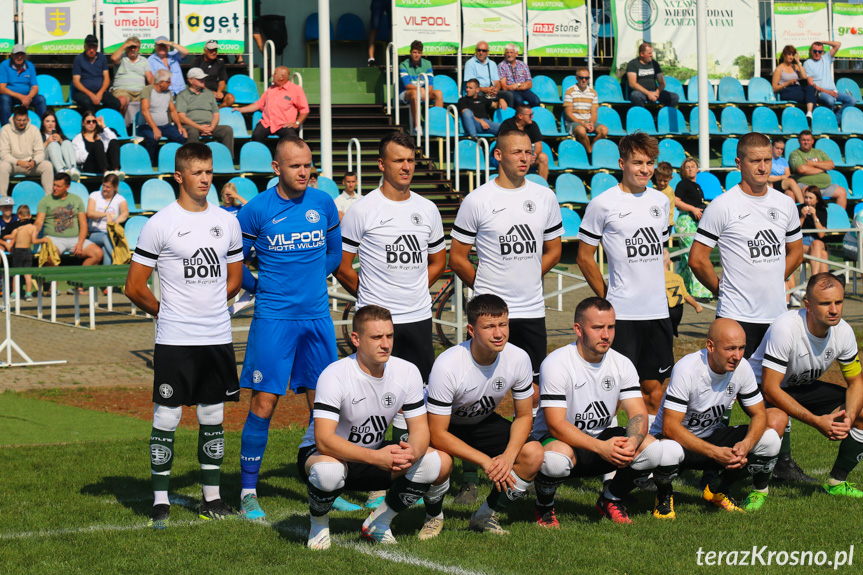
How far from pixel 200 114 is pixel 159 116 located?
2.26ft

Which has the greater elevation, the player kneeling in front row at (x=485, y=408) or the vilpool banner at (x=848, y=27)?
the vilpool banner at (x=848, y=27)

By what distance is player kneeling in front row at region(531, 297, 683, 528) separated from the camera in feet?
19.6

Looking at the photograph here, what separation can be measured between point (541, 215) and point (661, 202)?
86cm

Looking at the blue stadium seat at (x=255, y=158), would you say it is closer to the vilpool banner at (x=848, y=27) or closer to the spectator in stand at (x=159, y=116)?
the spectator in stand at (x=159, y=116)

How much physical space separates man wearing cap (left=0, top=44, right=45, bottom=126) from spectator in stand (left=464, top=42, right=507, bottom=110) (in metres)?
7.51

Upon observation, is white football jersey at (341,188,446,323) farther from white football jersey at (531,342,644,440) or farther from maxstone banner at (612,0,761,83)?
maxstone banner at (612,0,761,83)

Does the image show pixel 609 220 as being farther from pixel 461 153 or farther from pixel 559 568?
pixel 461 153

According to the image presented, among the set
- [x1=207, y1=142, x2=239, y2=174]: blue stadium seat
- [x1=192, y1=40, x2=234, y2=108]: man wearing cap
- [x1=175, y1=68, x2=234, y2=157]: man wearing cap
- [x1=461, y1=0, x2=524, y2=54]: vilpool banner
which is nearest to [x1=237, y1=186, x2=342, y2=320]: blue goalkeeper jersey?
[x1=207, y1=142, x2=239, y2=174]: blue stadium seat

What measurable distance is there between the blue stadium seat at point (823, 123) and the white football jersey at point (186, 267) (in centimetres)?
1810

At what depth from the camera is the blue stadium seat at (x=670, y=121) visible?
2070cm

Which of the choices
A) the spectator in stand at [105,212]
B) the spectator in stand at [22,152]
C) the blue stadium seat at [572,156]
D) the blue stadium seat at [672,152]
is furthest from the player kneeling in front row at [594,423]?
the blue stadium seat at [672,152]

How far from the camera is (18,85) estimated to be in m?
17.1

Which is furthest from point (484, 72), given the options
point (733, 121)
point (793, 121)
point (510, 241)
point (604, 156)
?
point (510, 241)

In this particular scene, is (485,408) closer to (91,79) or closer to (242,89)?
(91,79)
